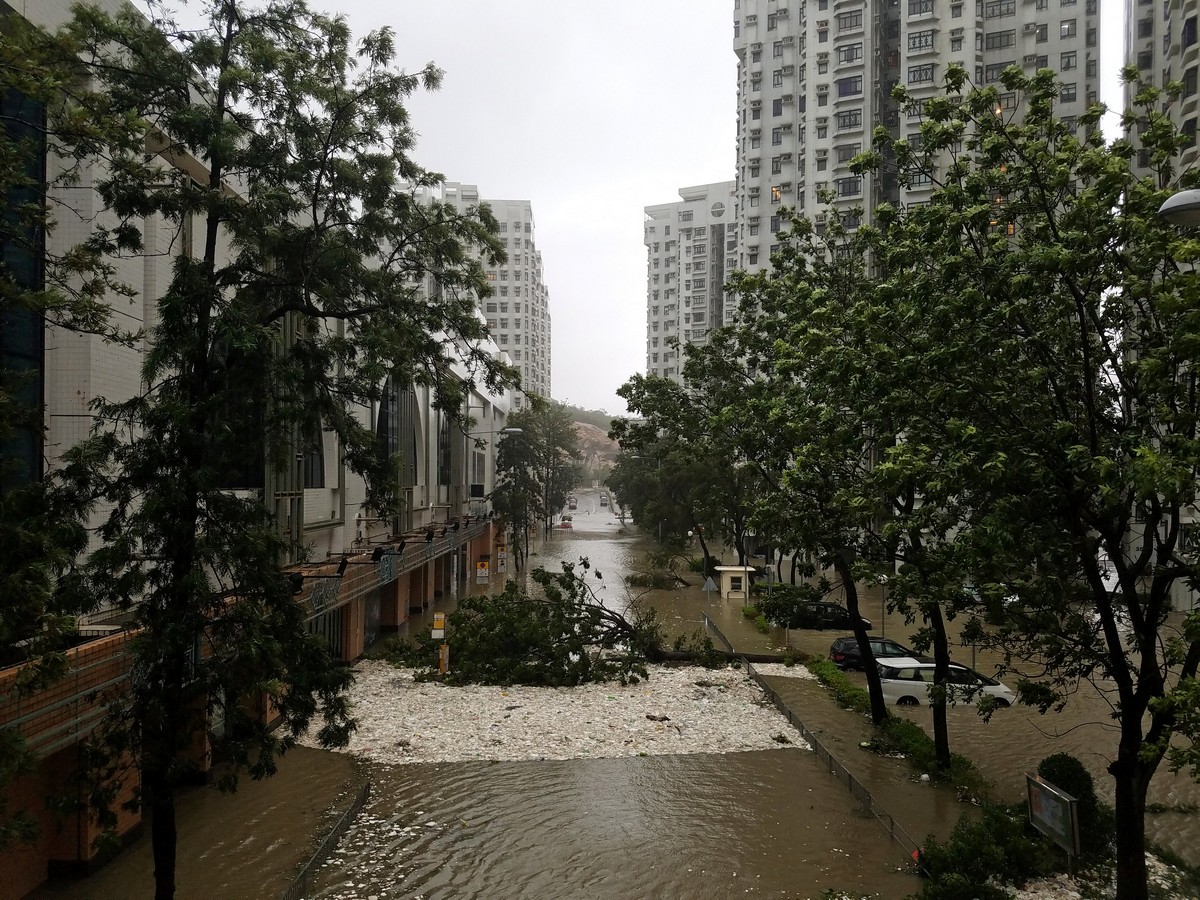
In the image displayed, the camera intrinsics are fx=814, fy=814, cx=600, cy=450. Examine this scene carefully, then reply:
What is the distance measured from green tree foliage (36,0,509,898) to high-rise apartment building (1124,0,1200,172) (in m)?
20.7

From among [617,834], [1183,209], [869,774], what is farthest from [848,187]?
[1183,209]

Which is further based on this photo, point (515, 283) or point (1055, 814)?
point (515, 283)

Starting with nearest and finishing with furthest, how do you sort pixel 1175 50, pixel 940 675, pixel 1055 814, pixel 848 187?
pixel 1055 814, pixel 940 675, pixel 1175 50, pixel 848 187

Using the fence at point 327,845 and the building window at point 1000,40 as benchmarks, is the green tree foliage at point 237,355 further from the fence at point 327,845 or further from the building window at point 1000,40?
the building window at point 1000,40

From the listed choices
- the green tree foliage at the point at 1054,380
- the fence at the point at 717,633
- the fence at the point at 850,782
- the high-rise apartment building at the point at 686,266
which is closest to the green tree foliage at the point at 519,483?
the fence at the point at 717,633

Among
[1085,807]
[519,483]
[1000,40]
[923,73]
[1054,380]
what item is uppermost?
[1000,40]

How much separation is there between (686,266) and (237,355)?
106218 mm

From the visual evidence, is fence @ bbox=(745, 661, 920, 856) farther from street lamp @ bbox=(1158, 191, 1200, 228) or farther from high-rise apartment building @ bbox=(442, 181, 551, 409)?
high-rise apartment building @ bbox=(442, 181, 551, 409)

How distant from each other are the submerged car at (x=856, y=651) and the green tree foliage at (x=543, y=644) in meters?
5.05

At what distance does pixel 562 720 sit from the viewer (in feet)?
58.7

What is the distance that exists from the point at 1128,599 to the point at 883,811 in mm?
5754

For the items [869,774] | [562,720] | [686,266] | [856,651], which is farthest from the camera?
[686,266]

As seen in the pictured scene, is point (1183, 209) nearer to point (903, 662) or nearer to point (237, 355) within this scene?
point (237, 355)

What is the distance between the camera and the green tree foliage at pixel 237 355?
A: 8.23m
